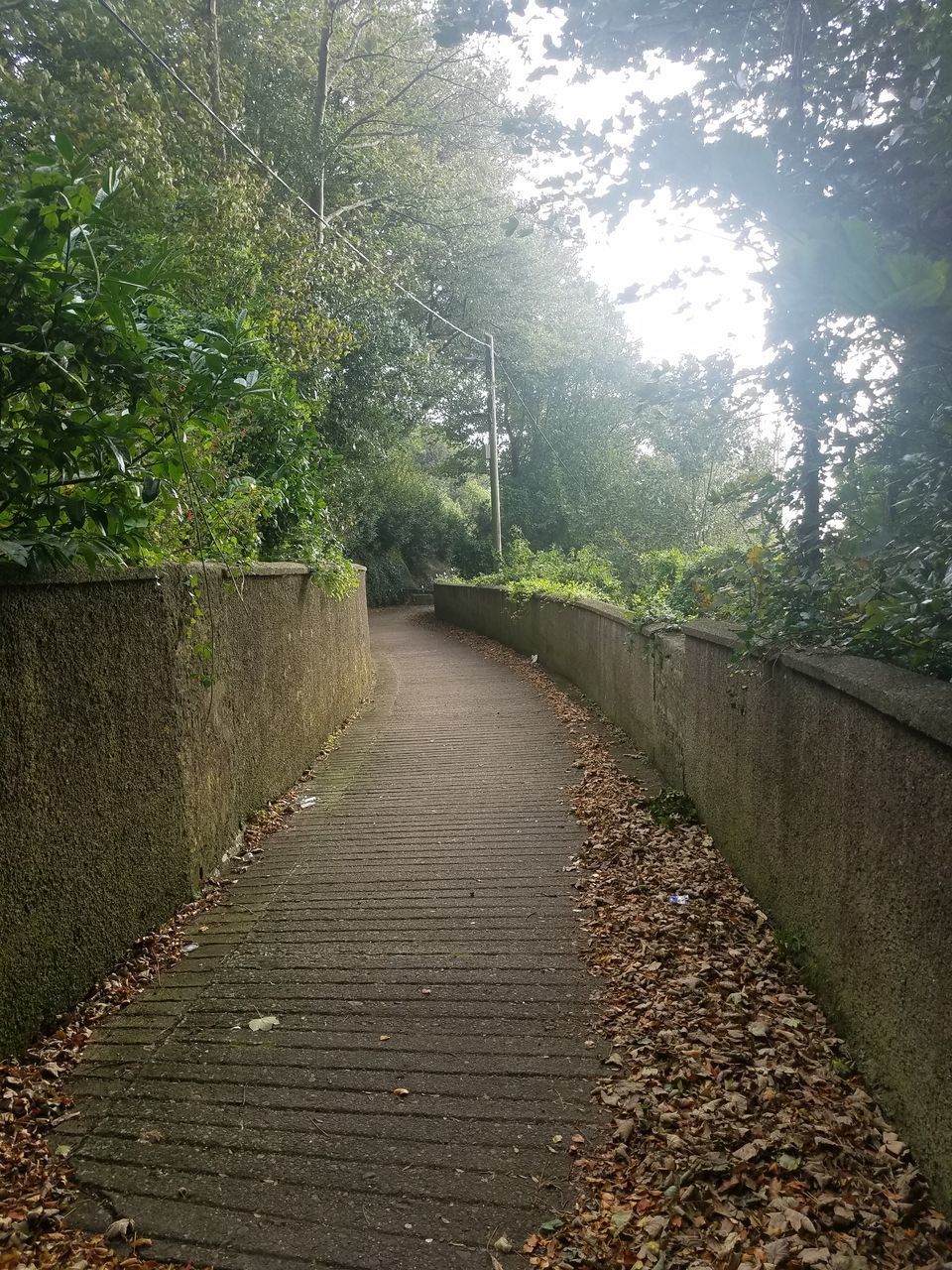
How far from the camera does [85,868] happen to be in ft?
13.2

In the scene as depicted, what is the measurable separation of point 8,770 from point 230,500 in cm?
300

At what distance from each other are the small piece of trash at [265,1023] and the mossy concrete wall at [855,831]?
89.5 inches

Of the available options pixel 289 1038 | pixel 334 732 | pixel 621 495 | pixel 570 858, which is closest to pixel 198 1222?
pixel 289 1038

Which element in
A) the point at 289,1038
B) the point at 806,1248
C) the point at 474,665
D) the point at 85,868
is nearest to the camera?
the point at 806,1248

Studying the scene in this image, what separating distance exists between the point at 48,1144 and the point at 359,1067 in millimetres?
1108

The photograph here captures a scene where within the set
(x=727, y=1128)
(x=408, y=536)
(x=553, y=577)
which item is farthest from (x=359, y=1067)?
(x=408, y=536)

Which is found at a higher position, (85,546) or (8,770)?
(85,546)

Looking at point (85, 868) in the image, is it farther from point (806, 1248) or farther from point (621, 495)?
point (621, 495)

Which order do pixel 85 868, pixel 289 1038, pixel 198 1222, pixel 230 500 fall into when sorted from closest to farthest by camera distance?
pixel 198 1222 < pixel 289 1038 < pixel 85 868 < pixel 230 500

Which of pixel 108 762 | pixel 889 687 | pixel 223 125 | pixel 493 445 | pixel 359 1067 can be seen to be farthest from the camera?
pixel 493 445

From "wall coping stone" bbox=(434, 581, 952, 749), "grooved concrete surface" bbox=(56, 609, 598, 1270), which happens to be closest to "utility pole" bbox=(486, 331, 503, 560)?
"grooved concrete surface" bbox=(56, 609, 598, 1270)

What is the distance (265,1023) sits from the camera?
3865 millimetres

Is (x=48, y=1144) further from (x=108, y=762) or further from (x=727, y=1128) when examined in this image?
(x=727, y=1128)

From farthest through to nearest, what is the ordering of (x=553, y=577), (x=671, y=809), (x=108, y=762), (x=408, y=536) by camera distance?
(x=408, y=536), (x=553, y=577), (x=671, y=809), (x=108, y=762)
